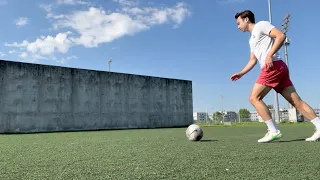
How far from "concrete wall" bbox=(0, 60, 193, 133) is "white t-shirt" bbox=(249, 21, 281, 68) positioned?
13.3 metres

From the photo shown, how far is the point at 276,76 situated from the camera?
14.1 feet

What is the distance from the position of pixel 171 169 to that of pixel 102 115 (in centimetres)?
1626

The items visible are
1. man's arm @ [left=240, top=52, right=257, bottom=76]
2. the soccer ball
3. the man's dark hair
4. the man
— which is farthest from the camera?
the soccer ball

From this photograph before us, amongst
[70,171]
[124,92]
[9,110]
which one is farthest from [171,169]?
[124,92]

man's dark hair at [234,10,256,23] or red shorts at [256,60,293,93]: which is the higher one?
man's dark hair at [234,10,256,23]

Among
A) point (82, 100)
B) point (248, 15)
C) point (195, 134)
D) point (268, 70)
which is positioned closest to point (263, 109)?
point (268, 70)

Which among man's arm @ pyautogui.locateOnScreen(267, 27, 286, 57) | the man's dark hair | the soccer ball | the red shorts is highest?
the man's dark hair

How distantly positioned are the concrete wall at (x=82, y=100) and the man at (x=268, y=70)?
517 inches

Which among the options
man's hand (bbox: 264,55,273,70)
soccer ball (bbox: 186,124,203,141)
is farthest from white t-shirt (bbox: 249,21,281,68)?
soccer ball (bbox: 186,124,203,141)

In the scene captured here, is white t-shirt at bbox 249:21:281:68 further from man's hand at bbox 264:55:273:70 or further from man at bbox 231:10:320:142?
man's hand at bbox 264:55:273:70

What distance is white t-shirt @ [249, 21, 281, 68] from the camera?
430 cm

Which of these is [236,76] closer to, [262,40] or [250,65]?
[250,65]

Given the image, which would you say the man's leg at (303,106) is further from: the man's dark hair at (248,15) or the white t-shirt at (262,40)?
the man's dark hair at (248,15)

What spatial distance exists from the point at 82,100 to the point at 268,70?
14.4 meters
